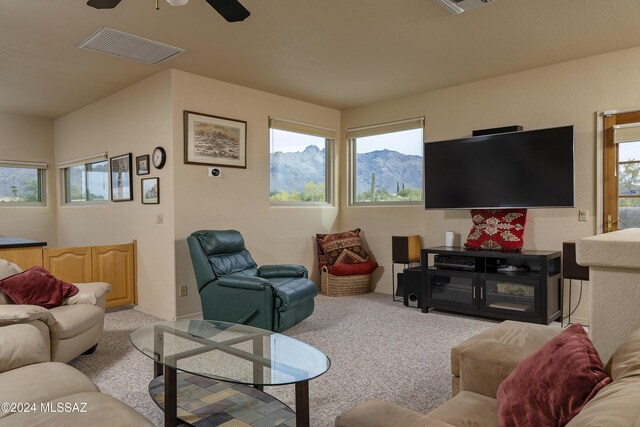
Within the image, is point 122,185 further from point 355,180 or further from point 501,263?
point 501,263

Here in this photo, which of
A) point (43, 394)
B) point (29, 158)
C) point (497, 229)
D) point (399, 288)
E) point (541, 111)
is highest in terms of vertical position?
point (541, 111)

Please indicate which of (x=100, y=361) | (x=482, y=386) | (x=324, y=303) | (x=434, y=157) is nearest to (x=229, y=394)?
(x=482, y=386)

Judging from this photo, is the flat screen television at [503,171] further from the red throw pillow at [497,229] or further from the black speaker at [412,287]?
the black speaker at [412,287]

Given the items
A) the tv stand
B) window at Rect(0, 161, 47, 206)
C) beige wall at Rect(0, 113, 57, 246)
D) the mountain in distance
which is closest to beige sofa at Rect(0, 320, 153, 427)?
the tv stand

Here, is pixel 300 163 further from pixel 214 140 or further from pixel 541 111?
pixel 541 111

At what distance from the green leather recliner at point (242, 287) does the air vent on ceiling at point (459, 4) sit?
2489 mm

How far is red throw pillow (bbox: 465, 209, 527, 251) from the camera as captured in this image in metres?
4.45

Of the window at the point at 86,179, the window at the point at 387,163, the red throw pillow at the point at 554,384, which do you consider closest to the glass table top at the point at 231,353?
the red throw pillow at the point at 554,384

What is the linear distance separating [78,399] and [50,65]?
3.79m

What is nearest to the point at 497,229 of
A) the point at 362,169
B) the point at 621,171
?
the point at 621,171

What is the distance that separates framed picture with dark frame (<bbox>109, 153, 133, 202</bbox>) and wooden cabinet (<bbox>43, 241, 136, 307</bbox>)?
63 centimetres

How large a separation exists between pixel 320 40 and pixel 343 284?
3.03 m

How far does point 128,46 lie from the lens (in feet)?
12.1

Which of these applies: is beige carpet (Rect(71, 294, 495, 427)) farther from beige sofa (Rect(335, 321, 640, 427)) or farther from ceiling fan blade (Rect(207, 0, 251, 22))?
ceiling fan blade (Rect(207, 0, 251, 22))
